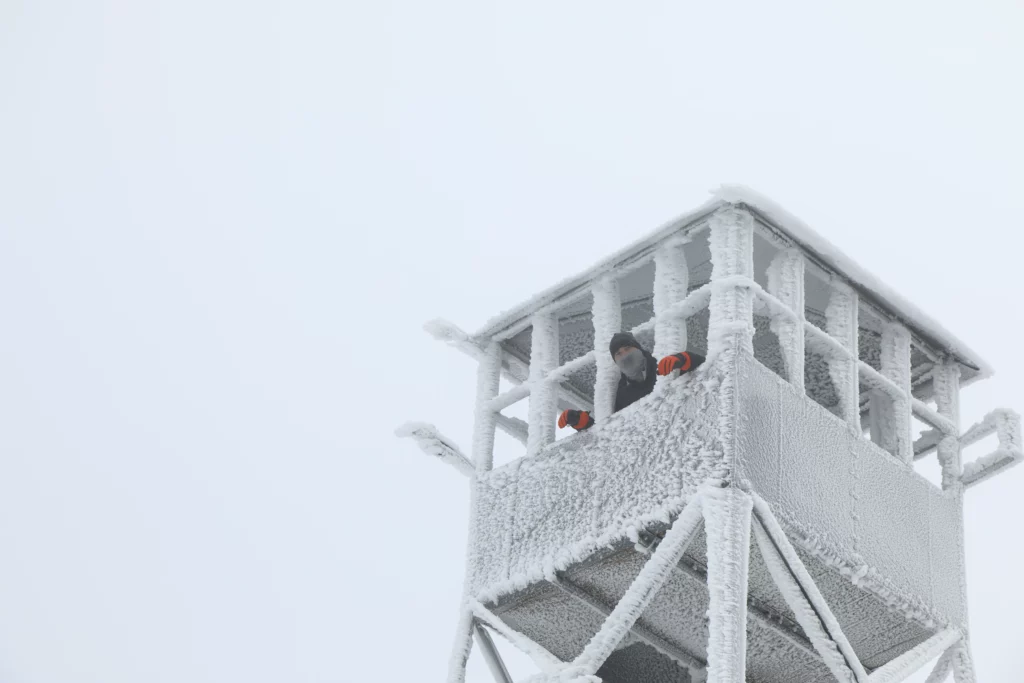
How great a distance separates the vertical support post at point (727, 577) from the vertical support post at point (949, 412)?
378 centimetres

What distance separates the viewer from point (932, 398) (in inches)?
720

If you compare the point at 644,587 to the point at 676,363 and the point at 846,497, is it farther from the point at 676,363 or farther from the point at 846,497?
the point at 846,497

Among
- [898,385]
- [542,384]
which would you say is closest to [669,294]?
[542,384]

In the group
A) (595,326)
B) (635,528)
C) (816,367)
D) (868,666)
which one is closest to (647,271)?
(595,326)

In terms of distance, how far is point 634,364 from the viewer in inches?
638

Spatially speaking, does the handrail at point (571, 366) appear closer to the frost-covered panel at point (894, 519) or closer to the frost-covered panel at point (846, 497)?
the frost-covered panel at point (846, 497)

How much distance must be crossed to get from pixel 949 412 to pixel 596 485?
435 centimetres

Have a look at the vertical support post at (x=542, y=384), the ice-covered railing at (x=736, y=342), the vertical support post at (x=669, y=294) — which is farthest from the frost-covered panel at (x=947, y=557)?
the vertical support post at (x=542, y=384)

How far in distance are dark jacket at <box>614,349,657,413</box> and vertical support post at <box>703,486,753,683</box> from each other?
1.86m

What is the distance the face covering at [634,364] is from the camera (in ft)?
53.2

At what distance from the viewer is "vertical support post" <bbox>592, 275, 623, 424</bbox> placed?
16.5 m

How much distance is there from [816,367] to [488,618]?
4.30 meters

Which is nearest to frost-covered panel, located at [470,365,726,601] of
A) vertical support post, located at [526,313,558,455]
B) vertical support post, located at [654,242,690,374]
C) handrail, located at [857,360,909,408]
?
vertical support post, located at [526,313,558,455]

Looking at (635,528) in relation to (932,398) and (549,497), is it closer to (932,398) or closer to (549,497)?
(549,497)
